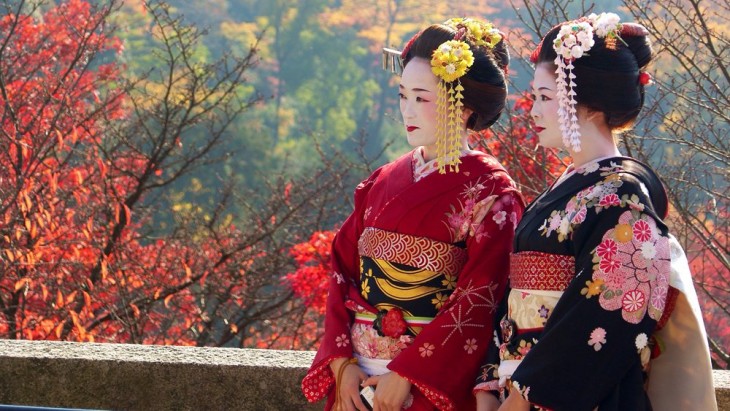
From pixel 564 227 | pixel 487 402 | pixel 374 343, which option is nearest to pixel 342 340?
pixel 374 343

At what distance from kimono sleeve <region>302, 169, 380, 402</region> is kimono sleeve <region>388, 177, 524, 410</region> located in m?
0.22

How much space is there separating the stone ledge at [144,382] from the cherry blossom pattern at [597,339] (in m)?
1.33

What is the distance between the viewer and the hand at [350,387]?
2590 mm

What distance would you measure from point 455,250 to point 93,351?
1404 mm

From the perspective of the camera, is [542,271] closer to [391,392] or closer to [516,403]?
[516,403]

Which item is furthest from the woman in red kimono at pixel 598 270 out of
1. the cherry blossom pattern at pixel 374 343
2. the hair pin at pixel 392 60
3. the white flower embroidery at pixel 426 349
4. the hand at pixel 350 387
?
the hair pin at pixel 392 60

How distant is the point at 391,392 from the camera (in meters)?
2.50

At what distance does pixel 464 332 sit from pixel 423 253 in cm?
24

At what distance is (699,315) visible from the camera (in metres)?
2.18

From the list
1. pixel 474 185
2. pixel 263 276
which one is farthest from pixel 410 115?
pixel 263 276

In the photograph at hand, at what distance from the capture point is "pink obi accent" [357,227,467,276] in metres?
2.58

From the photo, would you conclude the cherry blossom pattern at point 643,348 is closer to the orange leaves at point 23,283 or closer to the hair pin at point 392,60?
the hair pin at point 392,60

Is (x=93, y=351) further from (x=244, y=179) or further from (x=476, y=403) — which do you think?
(x=244, y=179)

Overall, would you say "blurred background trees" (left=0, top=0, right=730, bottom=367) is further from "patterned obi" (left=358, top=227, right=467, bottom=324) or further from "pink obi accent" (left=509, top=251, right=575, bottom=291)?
"pink obi accent" (left=509, top=251, right=575, bottom=291)
